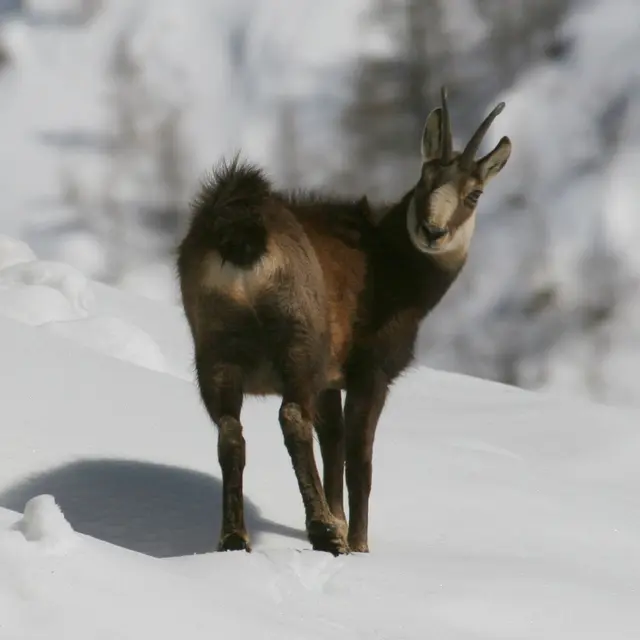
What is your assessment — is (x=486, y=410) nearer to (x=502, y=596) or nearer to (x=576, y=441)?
(x=576, y=441)

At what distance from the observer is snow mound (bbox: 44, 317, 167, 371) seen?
12.3 meters

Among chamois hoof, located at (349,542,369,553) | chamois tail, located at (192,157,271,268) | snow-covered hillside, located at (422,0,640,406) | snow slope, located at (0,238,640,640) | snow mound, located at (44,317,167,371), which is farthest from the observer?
snow-covered hillside, located at (422,0,640,406)

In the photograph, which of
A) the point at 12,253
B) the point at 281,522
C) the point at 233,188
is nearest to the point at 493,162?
the point at 233,188

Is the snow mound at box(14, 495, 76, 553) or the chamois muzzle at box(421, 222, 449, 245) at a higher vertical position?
the chamois muzzle at box(421, 222, 449, 245)

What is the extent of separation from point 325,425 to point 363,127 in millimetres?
36738

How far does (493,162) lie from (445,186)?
326mm

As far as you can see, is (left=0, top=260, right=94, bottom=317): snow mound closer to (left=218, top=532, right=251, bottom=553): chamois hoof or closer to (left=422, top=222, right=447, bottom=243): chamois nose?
(left=422, top=222, right=447, bottom=243): chamois nose

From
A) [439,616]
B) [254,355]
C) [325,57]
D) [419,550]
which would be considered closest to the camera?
[439,616]

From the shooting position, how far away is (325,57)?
46.1 meters

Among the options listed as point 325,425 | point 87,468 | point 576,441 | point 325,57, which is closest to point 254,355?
point 325,425

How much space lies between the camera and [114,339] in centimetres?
1247

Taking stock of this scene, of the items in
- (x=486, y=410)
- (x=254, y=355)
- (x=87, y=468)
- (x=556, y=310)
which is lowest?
(x=556, y=310)

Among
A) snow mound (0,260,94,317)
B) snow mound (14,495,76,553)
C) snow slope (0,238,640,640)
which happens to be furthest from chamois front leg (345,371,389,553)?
snow mound (0,260,94,317)

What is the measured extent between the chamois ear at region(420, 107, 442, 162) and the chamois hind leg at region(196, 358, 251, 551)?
5.28 ft
